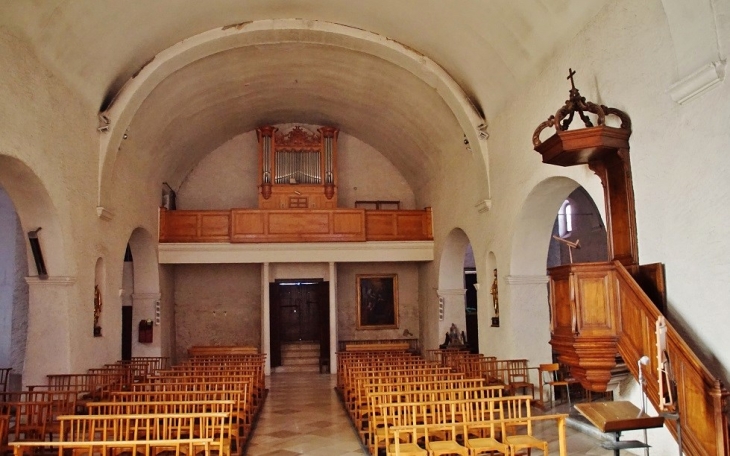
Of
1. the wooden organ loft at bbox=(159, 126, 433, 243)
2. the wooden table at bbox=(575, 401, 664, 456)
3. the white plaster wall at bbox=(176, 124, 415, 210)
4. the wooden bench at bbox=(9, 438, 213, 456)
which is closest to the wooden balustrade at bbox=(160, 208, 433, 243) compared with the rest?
the wooden organ loft at bbox=(159, 126, 433, 243)

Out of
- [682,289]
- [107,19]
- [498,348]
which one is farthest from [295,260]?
[682,289]

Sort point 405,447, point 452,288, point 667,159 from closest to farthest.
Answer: point 405,447 → point 667,159 → point 452,288

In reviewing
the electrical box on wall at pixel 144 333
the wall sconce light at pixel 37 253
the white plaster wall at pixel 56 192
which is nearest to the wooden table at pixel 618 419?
the white plaster wall at pixel 56 192

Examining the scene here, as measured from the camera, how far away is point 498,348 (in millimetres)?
12461

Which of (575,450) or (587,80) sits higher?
(587,80)

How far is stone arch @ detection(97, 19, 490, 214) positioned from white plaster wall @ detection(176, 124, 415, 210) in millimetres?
6649

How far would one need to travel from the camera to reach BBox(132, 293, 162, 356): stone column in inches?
645

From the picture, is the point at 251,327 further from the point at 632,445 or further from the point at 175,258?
the point at 632,445

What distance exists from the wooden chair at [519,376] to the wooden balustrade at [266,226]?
654cm

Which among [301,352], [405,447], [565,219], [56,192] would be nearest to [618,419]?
[405,447]

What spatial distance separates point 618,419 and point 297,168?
14431 mm

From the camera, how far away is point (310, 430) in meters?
9.93

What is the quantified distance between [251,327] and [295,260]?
11.5 ft

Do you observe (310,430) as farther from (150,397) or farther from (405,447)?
(405,447)
